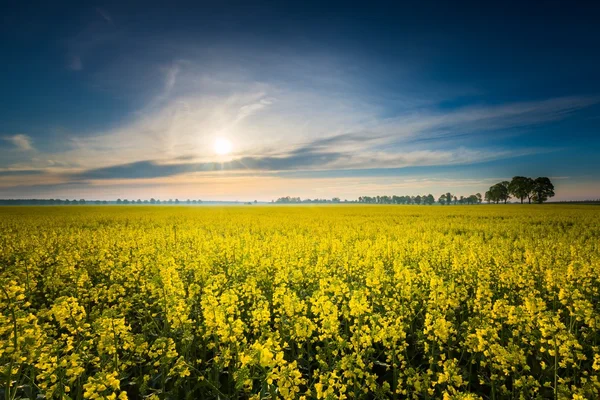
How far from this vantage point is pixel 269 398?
3.83m

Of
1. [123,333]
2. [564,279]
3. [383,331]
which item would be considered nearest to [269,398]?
[383,331]

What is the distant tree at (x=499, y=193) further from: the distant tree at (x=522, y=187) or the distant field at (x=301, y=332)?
the distant field at (x=301, y=332)

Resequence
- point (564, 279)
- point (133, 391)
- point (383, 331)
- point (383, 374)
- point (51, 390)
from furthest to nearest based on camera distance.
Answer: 1. point (564, 279)
2. point (383, 374)
3. point (133, 391)
4. point (383, 331)
5. point (51, 390)

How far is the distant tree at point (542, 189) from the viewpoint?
123500 mm

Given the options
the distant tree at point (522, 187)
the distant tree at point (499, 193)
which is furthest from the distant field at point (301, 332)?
the distant tree at point (499, 193)

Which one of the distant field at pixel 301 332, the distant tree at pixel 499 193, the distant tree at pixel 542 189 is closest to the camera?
the distant field at pixel 301 332

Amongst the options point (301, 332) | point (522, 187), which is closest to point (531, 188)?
point (522, 187)

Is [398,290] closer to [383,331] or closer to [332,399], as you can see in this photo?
[383,331]

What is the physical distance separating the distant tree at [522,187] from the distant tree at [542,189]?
1697 mm

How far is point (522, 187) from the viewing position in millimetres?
126500

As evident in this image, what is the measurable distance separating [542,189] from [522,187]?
7.00m

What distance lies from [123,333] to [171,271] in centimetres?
253

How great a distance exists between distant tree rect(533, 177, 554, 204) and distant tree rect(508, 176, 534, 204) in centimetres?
170

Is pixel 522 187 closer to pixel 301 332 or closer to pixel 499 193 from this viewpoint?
pixel 499 193
